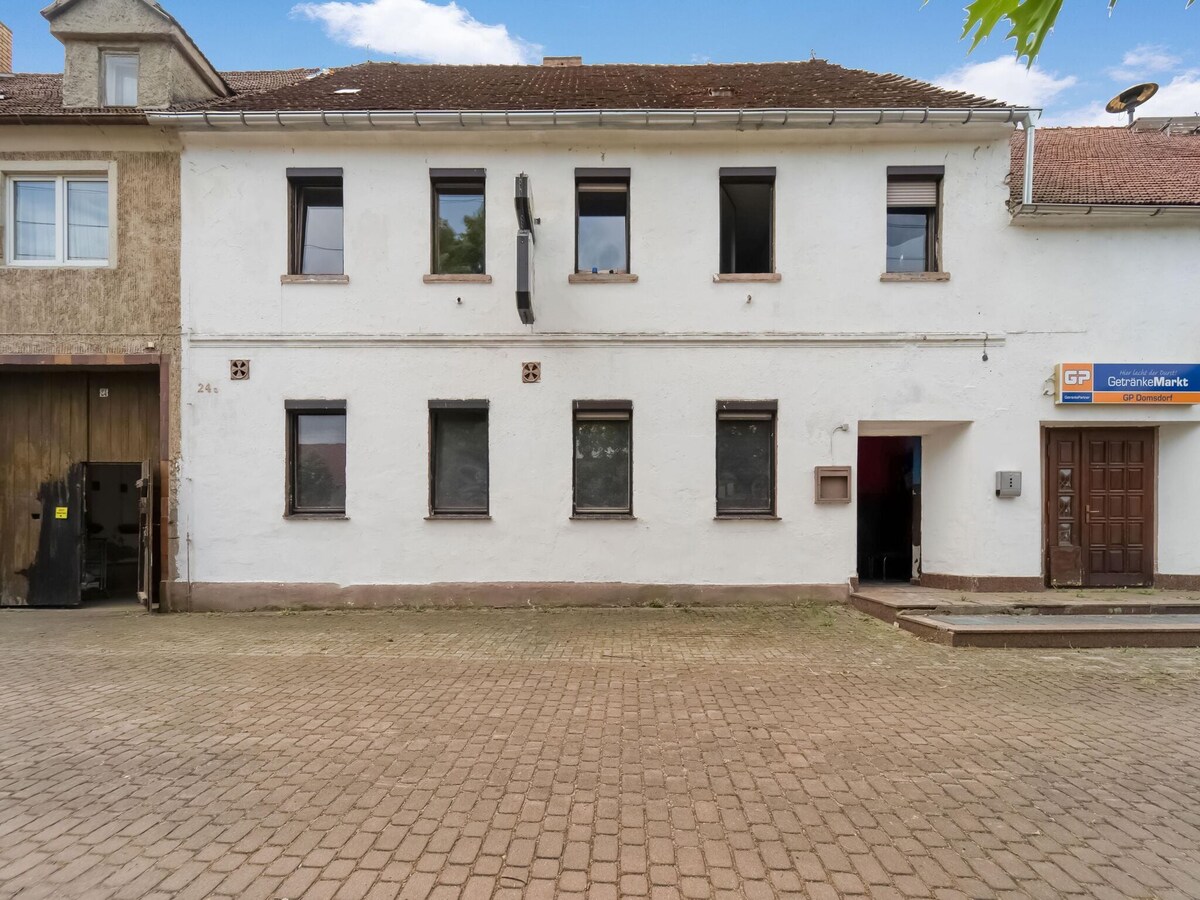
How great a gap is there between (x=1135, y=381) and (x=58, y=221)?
1625 centimetres

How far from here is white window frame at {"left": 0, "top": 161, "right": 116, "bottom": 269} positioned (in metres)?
9.41

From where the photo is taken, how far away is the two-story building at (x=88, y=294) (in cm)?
934

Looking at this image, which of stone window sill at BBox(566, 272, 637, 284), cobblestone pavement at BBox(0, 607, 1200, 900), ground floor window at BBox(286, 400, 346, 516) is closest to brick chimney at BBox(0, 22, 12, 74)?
ground floor window at BBox(286, 400, 346, 516)

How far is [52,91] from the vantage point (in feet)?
36.5

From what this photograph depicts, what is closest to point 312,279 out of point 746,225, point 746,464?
point 746,225

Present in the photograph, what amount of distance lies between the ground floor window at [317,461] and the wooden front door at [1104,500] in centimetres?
1075

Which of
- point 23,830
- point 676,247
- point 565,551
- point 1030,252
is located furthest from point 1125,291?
point 23,830

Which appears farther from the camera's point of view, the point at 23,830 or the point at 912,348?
the point at 912,348

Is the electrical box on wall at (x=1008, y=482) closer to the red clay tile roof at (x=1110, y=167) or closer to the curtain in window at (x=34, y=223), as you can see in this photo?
the red clay tile roof at (x=1110, y=167)

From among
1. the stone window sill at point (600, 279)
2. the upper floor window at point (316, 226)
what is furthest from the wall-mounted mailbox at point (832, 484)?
the upper floor window at point (316, 226)

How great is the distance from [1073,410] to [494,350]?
28.4 ft

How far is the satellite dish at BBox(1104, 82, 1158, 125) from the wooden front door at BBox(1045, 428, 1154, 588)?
33.0ft

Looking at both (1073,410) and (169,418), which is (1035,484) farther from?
(169,418)

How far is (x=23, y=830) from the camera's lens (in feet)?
11.2
